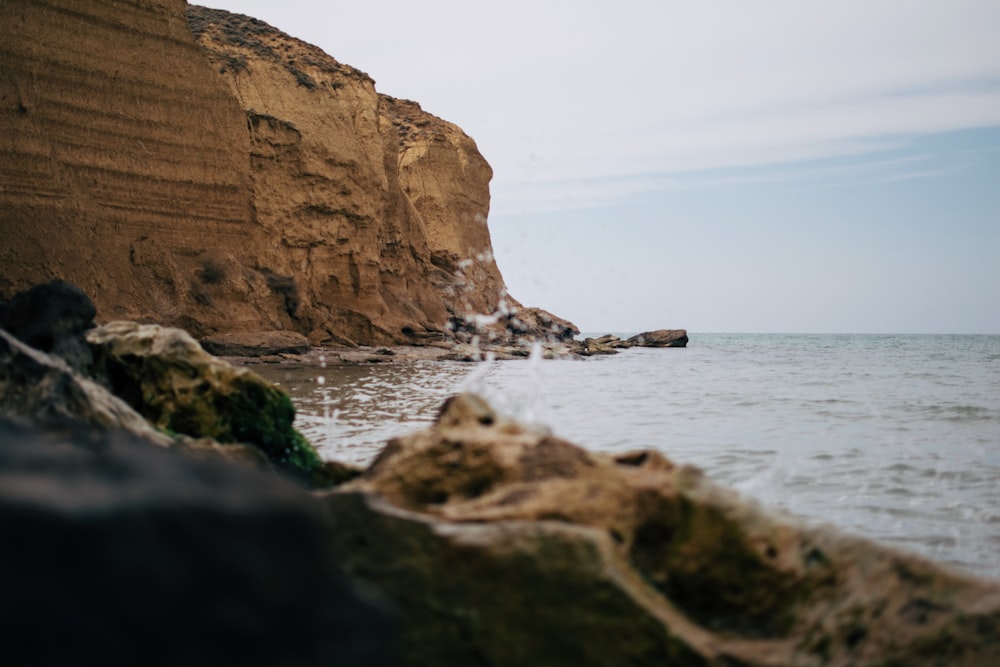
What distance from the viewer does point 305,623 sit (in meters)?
1.11

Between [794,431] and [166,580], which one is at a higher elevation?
[166,580]

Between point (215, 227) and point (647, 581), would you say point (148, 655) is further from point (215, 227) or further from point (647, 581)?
point (215, 227)

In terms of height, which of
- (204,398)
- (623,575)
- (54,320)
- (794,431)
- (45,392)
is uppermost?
(54,320)

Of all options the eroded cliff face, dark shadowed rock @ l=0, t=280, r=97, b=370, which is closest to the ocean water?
dark shadowed rock @ l=0, t=280, r=97, b=370

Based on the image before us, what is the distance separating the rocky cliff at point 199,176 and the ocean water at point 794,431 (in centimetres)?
529

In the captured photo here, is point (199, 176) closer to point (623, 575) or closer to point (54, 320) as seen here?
point (54, 320)

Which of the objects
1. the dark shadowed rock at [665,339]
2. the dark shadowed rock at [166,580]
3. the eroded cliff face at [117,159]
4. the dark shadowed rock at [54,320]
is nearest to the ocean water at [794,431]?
the dark shadowed rock at [54,320]

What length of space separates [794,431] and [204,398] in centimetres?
616

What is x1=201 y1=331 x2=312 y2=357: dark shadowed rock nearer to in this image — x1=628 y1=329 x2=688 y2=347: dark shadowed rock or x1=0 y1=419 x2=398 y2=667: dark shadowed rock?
x1=0 y1=419 x2=398 y2=667: dark shadowed rock

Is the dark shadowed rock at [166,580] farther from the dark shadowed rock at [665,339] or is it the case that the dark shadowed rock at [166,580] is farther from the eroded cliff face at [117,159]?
the dark shadowed rock at [665,339]

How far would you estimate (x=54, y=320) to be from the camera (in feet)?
15.4

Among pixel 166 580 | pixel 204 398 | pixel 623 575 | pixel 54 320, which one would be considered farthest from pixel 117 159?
pixel 166 580

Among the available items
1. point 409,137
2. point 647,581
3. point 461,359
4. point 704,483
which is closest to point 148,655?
point 647,581

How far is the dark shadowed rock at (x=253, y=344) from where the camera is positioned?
1842 centimetres
